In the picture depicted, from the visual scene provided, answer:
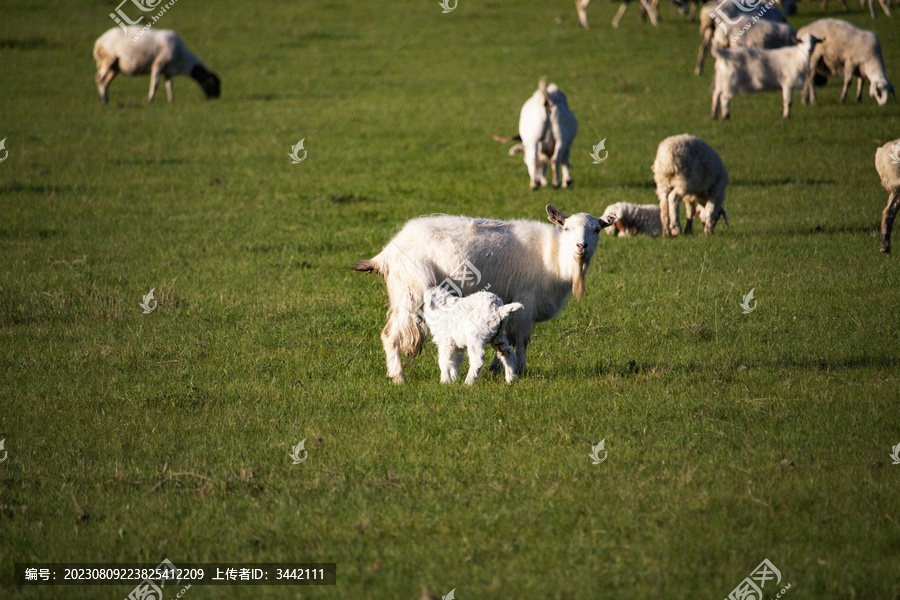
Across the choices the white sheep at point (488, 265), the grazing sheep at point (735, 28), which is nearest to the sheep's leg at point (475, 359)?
the white sheep at point (488, 265)

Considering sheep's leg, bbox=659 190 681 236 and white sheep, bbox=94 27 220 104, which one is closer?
sheep's leg, bbox=659 190 681 236

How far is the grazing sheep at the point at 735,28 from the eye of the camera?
25656mm

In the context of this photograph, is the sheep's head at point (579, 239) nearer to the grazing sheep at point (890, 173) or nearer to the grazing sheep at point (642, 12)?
the grazing sheep at point (890, 173)

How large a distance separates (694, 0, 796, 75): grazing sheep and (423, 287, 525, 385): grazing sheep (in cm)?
1884

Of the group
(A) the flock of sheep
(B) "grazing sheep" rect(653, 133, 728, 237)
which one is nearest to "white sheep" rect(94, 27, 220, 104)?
(A) the flock of sheep

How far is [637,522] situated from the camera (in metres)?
5.28

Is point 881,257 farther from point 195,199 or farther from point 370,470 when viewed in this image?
point 195,199

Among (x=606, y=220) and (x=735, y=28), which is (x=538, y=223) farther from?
(x=735, y=28)

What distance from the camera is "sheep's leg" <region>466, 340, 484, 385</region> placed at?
7.07 metres

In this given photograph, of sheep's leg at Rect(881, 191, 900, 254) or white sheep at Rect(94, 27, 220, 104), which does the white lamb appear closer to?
sheep's leg at Rect(881, 191, 900, 254)

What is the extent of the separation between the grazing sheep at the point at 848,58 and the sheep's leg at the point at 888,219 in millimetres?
Result: 11983

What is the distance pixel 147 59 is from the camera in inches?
1070

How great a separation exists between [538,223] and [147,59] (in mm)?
22374

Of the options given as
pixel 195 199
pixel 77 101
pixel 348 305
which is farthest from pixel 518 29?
pixel 348 305
